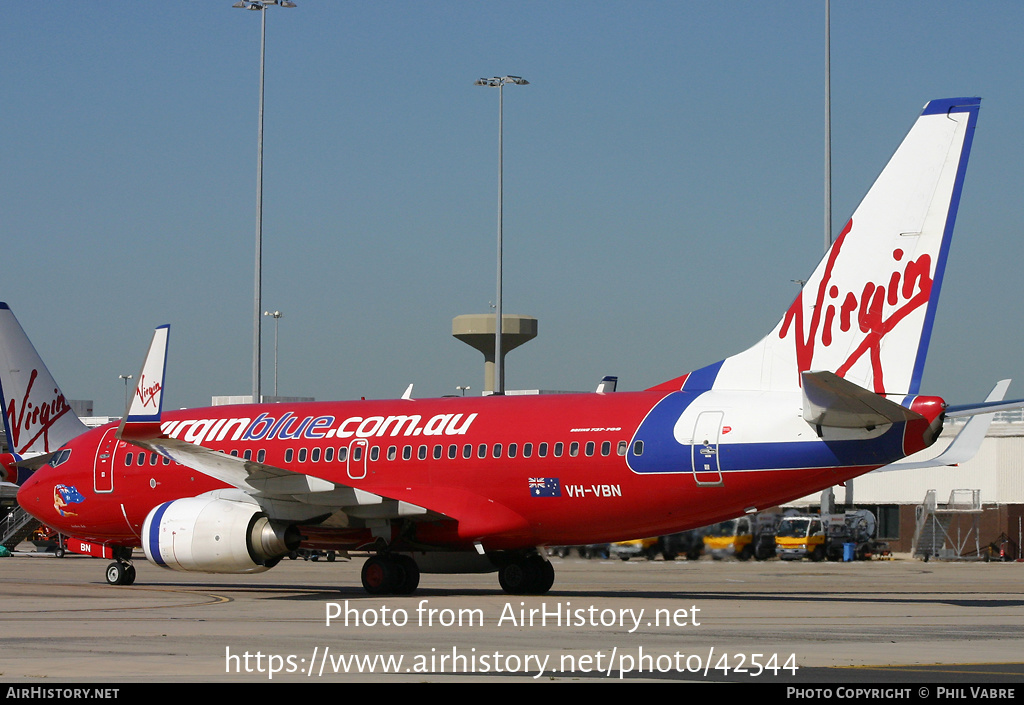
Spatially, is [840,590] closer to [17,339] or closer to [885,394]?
[885,394]

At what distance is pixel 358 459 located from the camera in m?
28.4

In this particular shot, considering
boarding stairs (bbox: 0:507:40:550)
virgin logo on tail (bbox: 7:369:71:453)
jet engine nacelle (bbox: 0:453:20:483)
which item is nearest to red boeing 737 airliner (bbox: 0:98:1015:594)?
jet engine nacelle (bbox: 0:453:20:483)

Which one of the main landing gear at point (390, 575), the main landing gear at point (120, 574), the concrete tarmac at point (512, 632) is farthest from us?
the main landing gear at point (120, 574)

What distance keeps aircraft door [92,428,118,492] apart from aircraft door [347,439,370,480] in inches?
248

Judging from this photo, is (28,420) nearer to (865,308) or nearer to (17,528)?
(17,528)

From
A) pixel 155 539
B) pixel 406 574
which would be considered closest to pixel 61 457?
pixel 155 539

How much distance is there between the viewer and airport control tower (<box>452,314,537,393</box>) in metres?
93.0

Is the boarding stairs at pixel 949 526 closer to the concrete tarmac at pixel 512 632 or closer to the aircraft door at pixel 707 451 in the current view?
the concrete tarmac at pixel 512 632

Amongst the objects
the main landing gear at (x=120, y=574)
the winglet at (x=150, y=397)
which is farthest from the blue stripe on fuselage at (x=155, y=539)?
the main landing gear at (x=120, y=574)

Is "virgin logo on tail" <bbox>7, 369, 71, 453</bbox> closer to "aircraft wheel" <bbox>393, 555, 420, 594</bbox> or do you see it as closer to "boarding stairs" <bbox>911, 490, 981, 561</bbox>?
"aircraft wheel" <bbox>393, 555, 420, 594</bbox>

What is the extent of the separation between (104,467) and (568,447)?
11814mm

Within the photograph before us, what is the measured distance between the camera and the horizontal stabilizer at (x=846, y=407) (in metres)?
21.4

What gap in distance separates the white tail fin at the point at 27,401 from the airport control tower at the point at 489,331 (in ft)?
159

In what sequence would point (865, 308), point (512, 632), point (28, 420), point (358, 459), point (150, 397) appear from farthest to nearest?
point (28, 420) → point (358, 459) → point (150, 397) → point (865, 308) → point (512, 632)
